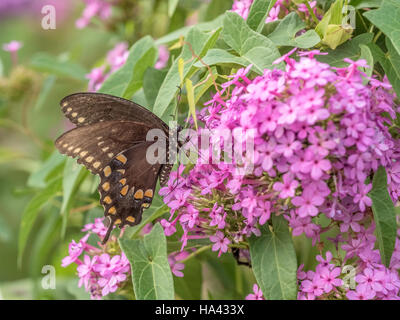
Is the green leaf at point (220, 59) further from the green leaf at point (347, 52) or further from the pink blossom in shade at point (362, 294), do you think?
the pink blossom in shade at point (362, 294)

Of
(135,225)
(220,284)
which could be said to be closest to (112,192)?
(135,225)

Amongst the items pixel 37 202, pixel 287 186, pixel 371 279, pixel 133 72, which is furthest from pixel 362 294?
pixel 37 202

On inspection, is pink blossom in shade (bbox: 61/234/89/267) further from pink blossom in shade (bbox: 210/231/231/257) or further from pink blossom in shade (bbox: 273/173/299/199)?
pink blossom in shade (bbox: 273/173/299/199)

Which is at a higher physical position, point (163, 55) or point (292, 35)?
point (163, 55)

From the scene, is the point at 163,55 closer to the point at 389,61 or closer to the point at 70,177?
the point at 70,177

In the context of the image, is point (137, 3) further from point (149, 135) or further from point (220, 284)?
point (220, 284)
